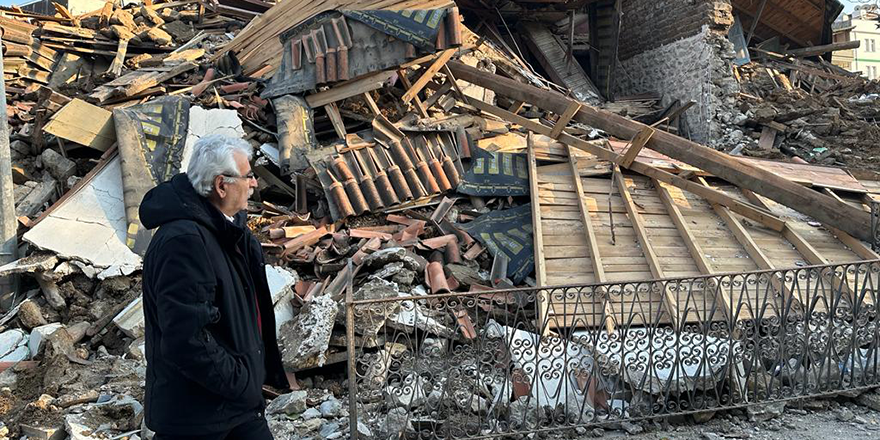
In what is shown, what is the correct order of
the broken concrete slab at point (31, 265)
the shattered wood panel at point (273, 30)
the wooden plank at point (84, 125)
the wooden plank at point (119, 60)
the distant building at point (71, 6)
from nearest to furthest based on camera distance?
the broken concrete slab at point (31, 265)
the wooden plank at point (84, 125)
the shattered wood panel at point (273, 30)
the wooden plank at point (119, 60)
the distant building at point (71, 6)

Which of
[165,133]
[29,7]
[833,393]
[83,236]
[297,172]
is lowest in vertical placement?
[833,393]

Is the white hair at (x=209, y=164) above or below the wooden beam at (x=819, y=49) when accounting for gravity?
below

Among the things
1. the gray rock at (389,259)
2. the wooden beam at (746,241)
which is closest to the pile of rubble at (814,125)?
the wooden beam at (746,241)

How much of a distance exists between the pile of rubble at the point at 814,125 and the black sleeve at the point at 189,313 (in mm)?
9622

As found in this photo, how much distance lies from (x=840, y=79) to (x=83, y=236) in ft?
55.9

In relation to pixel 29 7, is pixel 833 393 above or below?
below

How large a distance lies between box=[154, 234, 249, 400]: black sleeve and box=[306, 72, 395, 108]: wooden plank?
16.7ft

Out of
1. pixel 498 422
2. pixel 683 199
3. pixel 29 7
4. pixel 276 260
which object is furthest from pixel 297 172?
pixel 29 7

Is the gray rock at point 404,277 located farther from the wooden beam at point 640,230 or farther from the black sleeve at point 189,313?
the black sleeve at point 189,313

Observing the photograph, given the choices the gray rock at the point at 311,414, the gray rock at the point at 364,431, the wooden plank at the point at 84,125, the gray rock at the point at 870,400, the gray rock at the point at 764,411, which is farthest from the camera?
the wooden plank at the point at 84,125

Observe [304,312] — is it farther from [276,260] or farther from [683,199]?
[683,199]

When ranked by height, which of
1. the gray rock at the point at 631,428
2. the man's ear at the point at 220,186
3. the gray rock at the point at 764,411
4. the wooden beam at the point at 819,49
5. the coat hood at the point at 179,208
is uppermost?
the wooden beam at the point at 819,49

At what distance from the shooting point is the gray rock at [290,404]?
379 cm

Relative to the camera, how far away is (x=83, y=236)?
530 centimetres
